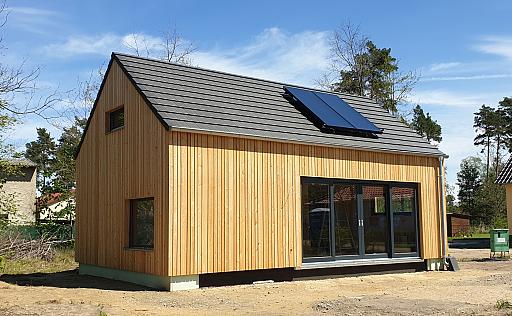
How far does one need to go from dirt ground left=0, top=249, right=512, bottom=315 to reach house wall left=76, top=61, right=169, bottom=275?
74 cm

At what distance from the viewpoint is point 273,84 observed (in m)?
16.0

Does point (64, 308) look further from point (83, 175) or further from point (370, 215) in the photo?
point (370, 215)

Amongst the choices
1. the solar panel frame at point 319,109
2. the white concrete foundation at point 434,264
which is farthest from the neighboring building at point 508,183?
the solar panel frame at point 319,109

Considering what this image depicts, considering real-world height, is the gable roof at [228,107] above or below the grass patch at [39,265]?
above

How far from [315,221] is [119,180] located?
4.76 metres

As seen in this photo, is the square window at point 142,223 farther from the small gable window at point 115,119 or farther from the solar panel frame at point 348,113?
the solar panel frame at point 348,113

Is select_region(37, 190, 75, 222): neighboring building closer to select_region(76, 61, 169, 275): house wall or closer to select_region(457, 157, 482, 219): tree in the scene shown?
select_region(76, 61, 169, 275): house wall

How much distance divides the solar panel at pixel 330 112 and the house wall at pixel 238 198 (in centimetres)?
81

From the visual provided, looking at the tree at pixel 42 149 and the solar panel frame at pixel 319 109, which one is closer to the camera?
the solar panel frame at pixel 319 109

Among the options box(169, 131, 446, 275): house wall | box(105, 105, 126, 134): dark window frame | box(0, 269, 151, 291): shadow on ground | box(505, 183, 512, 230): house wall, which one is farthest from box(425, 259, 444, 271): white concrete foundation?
box(505, 183, 512, 230): house wall

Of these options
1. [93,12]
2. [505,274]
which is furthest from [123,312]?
[505,274]

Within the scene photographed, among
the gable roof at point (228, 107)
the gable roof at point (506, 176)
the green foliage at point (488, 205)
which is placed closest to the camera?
the gable roof at point (228, 107)

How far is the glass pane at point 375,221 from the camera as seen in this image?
14.6 m

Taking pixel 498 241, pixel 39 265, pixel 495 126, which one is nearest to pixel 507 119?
pixel 495 126
